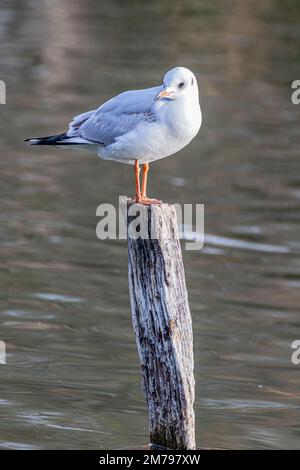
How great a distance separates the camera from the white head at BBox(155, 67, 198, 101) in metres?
6.44

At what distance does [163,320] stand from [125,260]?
479cm

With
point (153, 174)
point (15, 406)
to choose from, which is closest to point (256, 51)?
point (153, 174)

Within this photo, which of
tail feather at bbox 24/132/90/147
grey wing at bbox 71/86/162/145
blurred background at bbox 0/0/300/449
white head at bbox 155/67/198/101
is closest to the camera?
white head at bbox 155/67/198/101

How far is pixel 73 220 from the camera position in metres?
12.0

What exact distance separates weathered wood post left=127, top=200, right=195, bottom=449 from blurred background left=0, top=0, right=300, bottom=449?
1033 millimetres

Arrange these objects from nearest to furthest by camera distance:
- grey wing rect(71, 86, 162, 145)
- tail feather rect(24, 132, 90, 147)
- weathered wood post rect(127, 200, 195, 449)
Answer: weathered wood post rect(127, 200, 195, 449) < grey wing rect(71, 86, 162, 145) < tail feather rect(24, 132, 90, 147)

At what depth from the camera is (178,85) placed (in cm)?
646

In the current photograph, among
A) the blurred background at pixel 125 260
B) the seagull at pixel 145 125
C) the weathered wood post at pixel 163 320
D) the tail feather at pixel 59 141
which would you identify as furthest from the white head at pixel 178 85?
the blurred background at pixel 125 260

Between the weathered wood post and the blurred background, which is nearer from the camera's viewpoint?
the weathered wood post

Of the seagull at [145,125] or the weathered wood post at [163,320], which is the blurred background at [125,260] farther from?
the seagull at [145,125]

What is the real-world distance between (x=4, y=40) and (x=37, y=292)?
13.5 m

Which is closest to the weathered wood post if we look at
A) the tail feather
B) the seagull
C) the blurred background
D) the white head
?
the seagull

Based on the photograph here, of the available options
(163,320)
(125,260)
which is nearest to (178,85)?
(163,320)

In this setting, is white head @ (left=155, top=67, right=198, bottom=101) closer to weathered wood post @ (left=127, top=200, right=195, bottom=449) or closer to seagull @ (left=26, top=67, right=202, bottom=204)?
seagull @ (left=26, top=67, right=202, bottom=204)
